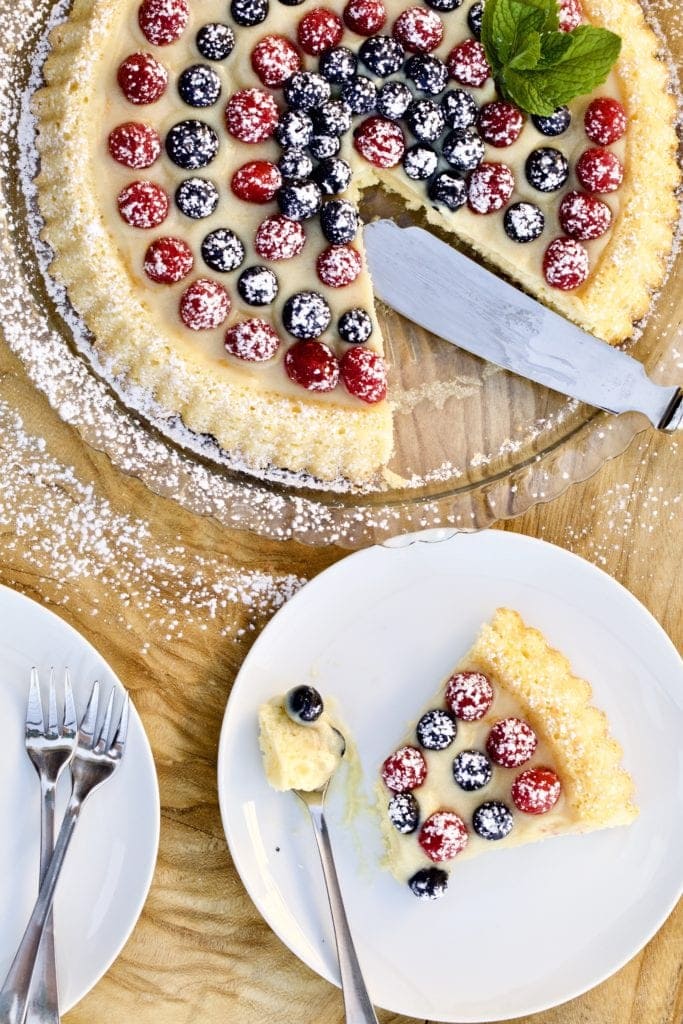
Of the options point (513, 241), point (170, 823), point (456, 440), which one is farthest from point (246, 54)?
point (170, 823)

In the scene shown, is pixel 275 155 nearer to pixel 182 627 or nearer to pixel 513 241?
pixel 513 241

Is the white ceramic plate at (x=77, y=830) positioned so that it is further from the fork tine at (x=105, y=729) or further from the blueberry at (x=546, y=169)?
the blueberry at (x=546, y=169)

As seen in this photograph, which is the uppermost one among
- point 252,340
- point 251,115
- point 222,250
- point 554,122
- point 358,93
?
point 554,122

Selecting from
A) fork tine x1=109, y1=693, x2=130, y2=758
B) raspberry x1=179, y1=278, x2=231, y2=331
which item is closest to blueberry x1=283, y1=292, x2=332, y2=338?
raspberry x1=179, y1=278, x2=231, y2=331

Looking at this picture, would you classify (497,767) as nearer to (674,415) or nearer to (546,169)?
(674,415)

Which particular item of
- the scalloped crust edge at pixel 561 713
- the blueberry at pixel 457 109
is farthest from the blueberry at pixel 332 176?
the scalloped crust edge at pixel 561 713

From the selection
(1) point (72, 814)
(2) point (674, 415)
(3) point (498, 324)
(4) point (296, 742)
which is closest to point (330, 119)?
(3) point (498, 324)
